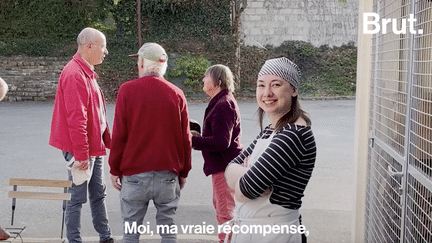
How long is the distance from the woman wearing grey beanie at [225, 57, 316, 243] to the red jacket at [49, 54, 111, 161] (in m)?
2.25

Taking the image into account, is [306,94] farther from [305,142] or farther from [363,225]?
[305,142]

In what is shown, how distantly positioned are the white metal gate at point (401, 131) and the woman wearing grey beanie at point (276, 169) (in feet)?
1.89

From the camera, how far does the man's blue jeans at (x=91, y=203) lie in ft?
15.6

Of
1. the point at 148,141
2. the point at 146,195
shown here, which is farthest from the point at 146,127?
the point at 146,195

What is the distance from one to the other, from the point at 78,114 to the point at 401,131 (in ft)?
8.55

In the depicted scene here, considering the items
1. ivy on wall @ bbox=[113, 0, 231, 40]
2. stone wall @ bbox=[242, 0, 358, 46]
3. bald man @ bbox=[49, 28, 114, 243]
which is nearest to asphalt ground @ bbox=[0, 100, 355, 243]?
bald man @ bbox=[49, 28, 114, 243]

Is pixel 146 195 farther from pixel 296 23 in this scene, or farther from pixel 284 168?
pixel 296 23

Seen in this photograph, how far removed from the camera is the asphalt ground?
5.67 m

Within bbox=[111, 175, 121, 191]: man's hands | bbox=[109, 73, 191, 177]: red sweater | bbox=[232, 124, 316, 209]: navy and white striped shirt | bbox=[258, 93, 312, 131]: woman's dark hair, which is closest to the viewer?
bbox=[232, 124, 316, 209]: navy and white striped shirt

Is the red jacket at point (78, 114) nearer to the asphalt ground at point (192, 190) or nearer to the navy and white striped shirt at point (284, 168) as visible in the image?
the asphalt ground at point (192, 190)

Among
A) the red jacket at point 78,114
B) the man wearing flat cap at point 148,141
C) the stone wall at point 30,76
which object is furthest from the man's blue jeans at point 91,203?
the stone wall at point 30,76

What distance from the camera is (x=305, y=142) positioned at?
97.4 inches

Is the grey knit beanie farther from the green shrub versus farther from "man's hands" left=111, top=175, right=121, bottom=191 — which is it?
the green shrub

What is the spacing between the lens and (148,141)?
13.5ft
